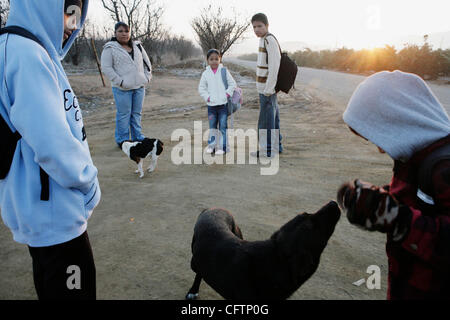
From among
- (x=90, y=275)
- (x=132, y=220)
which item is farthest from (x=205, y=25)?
(x=90, y=275)

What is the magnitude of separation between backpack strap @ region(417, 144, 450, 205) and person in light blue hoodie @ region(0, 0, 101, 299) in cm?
155

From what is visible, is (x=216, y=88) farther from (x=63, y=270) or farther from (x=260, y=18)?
(x=63, y=270)

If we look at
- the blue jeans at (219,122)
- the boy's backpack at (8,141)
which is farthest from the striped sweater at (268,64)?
the boy's backpack at (8,141)

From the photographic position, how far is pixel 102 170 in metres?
5.03

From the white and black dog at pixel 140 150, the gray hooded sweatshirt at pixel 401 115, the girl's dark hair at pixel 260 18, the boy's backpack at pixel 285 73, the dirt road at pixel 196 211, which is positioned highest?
the girl's dark hair at pixel 260 18

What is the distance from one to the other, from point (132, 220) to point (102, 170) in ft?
6.56

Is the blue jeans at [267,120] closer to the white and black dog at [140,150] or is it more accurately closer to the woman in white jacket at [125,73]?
the white and black dog at [140,150]

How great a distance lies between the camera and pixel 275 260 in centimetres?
161

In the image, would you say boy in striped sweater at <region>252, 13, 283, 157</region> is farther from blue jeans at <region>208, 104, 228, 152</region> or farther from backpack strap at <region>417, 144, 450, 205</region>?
backpack strap at <region>417, 144, 450, 205</region>

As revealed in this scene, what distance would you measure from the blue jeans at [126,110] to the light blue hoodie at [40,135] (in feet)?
13.6

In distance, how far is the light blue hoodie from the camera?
1.25 metres

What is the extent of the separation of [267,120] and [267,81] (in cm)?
67

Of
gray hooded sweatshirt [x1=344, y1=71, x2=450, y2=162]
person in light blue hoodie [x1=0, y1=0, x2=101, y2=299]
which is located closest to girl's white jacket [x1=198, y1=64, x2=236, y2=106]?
person in light blue hoodie [x1=0, y1=0, x2=101, y2=299]

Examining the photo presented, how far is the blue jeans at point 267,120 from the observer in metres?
5.05
